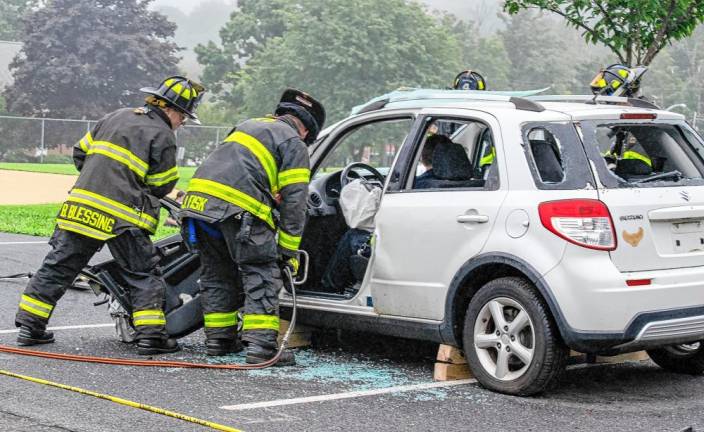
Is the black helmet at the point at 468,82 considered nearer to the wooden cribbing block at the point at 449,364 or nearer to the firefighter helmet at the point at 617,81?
the firefighter helmet at the point at 617,81

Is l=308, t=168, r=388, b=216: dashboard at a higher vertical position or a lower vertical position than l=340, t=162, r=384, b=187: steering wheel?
lower

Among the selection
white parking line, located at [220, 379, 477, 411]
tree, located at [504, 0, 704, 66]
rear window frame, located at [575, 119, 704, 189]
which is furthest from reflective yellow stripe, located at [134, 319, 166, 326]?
tree, located at [504, 0, 704, 66]

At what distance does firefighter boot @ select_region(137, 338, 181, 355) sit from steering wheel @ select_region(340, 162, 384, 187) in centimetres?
149

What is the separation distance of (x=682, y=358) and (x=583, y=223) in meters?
1.61

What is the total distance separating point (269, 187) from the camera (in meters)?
6.75

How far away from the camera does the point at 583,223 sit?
5.77 metres

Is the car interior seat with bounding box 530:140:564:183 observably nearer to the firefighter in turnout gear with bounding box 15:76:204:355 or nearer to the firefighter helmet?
the firefighter in turnout gear with bounding box 15:76:204:355

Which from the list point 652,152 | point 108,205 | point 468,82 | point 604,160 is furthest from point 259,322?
point 468,82

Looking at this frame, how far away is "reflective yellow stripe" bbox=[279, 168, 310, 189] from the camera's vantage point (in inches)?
262

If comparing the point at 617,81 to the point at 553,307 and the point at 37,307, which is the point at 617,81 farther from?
the point at 37,307

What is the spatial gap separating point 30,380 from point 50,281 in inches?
47.1

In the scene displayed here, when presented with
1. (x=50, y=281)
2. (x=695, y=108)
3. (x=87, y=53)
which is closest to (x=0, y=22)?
(x=87, y=53)

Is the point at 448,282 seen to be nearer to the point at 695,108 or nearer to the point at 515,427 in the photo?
the point at 515,427

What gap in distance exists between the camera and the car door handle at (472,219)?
614 cm
